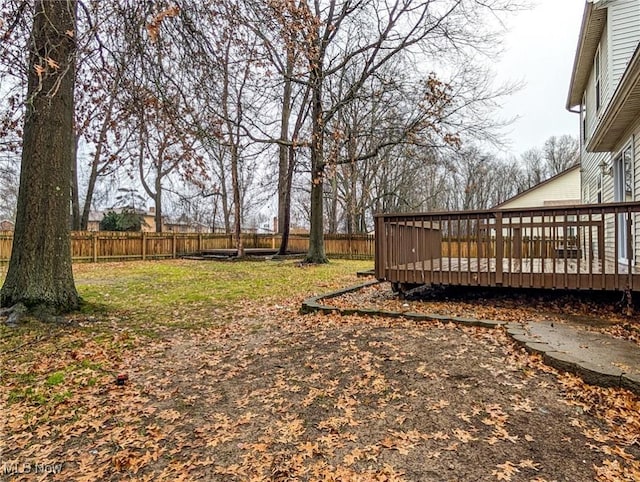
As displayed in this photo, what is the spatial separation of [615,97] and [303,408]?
20.1 ft

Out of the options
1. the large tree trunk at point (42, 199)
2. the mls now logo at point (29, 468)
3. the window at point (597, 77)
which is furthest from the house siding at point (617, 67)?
the large tree trunk at point (42, 199)

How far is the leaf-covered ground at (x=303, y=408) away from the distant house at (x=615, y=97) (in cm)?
310

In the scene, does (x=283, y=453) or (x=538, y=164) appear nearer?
(x=283, y=453)

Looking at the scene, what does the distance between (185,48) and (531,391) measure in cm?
574

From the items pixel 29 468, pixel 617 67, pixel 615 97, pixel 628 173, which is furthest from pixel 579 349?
pixel 617 67

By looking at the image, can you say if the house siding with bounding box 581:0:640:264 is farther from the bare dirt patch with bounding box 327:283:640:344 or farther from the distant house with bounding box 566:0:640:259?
the bare dirt patch with bounding box 327:283:640:344

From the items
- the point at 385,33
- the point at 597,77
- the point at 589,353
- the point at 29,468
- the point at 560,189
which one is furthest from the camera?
the point at 560,189

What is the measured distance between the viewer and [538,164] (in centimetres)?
3631

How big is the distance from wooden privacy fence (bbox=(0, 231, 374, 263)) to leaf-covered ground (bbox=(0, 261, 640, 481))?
464 inches

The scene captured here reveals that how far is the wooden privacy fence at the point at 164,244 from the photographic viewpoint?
1501 centimetres

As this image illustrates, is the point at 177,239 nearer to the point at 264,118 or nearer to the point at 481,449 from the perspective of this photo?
the point at 264,118

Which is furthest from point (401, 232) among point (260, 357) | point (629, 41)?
point (629, 41)

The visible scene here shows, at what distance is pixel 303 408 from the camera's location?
2.90 m

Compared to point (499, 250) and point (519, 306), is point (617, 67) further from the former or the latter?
point (519, 306)
